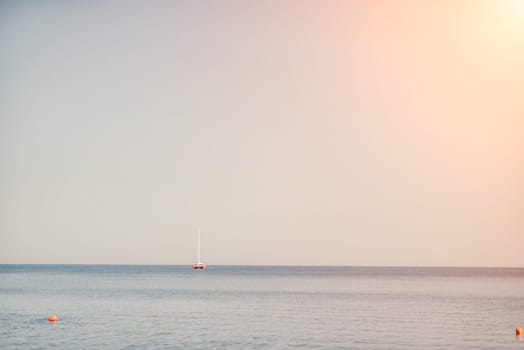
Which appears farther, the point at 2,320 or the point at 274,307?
the point at 274,307

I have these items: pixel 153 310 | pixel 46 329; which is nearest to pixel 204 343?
pixel 46 329

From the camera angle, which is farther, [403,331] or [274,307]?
[274,307]

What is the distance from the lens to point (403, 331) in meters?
15.6

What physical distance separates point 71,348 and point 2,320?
17.8 feet

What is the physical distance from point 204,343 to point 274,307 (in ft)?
30.5

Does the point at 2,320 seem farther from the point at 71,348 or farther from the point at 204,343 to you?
the point at 204,343

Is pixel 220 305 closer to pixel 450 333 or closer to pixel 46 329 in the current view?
pixel 46 329

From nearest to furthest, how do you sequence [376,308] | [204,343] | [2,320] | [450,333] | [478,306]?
[204,343]
[450,333]
[2,320]
[376,308]
[478,306]

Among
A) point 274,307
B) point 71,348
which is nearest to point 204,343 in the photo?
point 71,348

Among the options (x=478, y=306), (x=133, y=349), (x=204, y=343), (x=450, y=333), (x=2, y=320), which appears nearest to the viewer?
(x=133, y=349)

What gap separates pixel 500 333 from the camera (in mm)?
15930

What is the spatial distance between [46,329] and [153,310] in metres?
5.47

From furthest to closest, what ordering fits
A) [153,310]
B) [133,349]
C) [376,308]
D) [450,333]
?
[376,308] → [153,310] → [450,333] → [133,349]

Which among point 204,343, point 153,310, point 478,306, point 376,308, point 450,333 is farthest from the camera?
point 478,306
